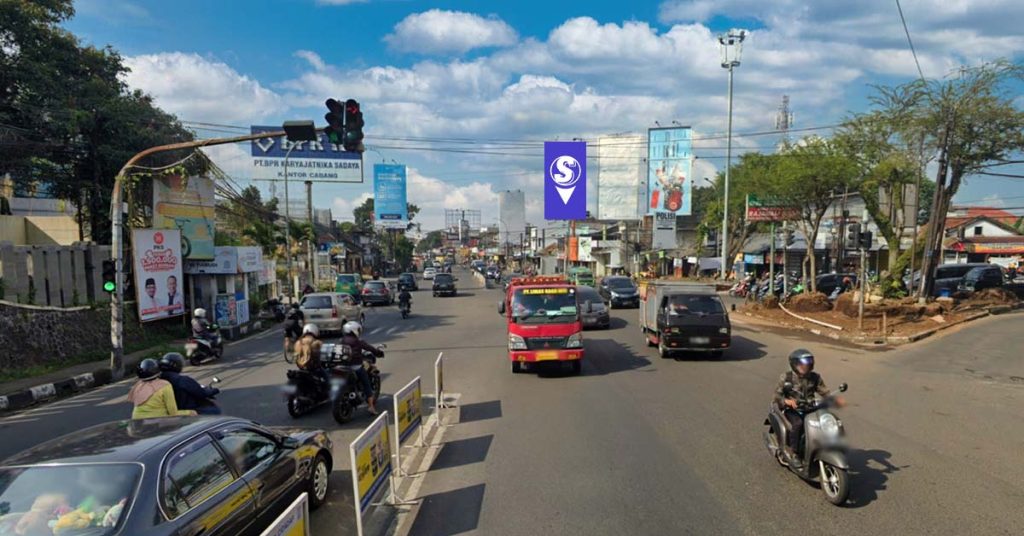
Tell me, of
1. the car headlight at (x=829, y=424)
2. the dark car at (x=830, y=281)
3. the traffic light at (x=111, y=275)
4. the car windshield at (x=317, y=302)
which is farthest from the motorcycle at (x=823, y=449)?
the dark car at (x=830, y=281)

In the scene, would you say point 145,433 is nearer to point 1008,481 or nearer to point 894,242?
point 1008,481

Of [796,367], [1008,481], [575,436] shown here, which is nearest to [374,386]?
[575,436]

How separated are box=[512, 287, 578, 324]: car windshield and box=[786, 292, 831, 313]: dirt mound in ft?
46.9

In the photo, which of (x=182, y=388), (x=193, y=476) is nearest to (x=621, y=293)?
(x=182, y=388)

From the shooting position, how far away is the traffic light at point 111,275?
14445mm

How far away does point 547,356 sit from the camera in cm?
1297

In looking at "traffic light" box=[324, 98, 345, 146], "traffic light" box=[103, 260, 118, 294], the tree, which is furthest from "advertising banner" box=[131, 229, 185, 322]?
the tree

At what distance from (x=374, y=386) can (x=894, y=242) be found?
21904 millimetres

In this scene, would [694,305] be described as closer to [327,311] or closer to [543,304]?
[543,304]

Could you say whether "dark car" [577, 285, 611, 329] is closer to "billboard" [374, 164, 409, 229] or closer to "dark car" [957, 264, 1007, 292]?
"dark car" [957, 264, 1007, 292]

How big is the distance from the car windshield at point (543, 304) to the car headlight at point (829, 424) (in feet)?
24.3

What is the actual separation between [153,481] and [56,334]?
614 inches

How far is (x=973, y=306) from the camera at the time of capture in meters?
22.9

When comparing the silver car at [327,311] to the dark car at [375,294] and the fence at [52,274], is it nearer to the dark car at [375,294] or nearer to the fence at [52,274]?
the fence at [52,274]
